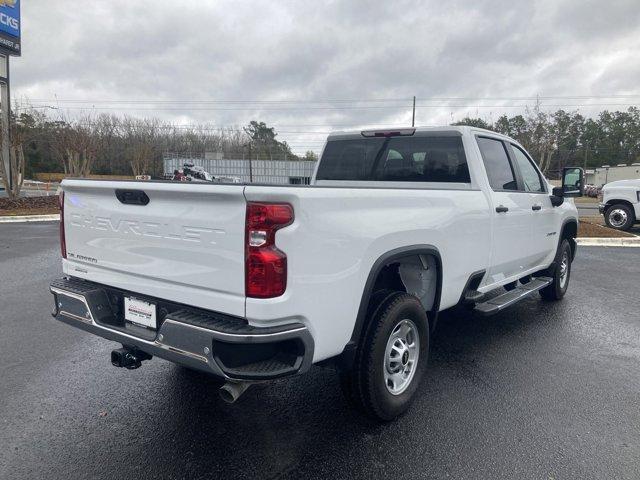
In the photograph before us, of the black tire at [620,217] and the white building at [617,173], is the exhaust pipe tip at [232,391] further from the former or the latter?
the white building at [617,173]

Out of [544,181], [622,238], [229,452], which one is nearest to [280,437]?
[229,452]

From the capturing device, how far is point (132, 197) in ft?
9.00

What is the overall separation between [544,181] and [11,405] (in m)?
5.67

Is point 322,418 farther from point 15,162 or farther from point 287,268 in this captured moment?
point 15,162

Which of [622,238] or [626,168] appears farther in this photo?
[626,168]

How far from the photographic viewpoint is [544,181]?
5.52 meters

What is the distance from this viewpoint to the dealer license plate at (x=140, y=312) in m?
2.71

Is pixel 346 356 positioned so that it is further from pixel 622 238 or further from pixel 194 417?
pixel 622 238

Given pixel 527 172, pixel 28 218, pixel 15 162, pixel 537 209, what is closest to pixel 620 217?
pixel 527 172

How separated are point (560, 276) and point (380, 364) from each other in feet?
14.2

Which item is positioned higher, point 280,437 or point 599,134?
point 599,134

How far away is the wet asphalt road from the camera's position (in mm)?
2633

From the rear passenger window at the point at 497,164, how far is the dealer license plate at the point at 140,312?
3.10 meters

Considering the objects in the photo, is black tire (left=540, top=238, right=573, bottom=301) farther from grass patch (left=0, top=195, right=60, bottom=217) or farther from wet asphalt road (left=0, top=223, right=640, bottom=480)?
grass patch (left=0, top=195, right=60, bottom=217)
